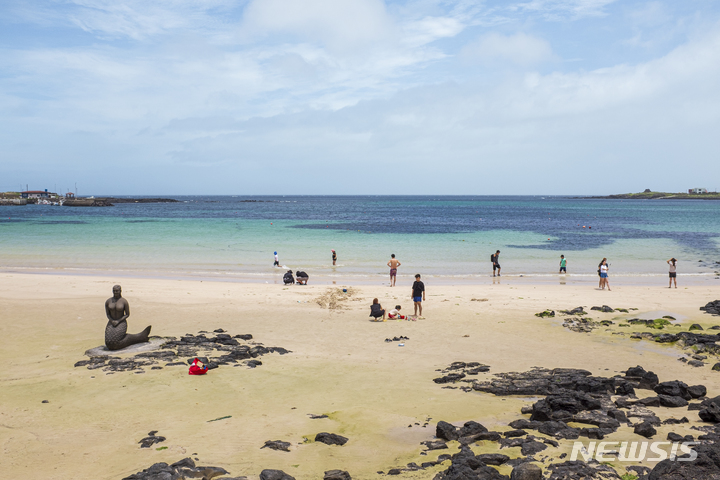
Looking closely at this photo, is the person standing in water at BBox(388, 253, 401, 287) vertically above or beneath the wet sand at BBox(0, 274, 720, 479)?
above

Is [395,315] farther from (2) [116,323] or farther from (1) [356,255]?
(1) [356,255]

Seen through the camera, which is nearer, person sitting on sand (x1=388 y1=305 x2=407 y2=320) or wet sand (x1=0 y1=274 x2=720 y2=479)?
wet sand (x1=0 y1=274 x2=720 y2=479)

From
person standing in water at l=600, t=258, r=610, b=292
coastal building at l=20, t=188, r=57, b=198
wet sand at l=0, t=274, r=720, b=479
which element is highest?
coastal building at l=20, t=188, r=57, b=198

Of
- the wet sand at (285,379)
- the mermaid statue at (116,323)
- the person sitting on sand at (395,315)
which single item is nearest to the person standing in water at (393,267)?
the wet sand at (285,379)

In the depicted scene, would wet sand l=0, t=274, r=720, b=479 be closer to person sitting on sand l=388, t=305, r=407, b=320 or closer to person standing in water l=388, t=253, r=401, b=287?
person sitting on sand l=388, t=305, r=407, b=320

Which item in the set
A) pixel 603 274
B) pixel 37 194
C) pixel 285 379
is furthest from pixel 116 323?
pixel 37 194

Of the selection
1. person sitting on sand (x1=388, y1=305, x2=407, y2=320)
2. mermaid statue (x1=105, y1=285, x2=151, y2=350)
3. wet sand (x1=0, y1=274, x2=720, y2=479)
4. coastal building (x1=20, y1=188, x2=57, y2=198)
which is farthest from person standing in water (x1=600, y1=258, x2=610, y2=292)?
coastal building (x1=20, y1=188, x2=57, y2=198)

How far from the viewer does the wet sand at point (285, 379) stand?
7.82 metres

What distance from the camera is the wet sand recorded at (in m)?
7.82

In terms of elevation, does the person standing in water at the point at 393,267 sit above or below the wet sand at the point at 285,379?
above

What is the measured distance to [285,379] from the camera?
11539 mm

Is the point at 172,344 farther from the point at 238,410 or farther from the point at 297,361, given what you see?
the point at 238,410

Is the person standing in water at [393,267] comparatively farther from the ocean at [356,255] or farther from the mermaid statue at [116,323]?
the mermaid statue at [116,323]

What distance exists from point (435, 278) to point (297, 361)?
18.8m
